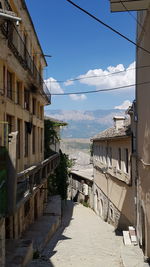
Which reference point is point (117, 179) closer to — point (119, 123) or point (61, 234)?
point (119, 123)

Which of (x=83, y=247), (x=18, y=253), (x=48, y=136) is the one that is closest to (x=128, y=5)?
(x=18, y=253)

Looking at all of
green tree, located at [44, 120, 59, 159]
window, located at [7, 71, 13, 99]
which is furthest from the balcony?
green tree, located at [44, 120, 59, 159]

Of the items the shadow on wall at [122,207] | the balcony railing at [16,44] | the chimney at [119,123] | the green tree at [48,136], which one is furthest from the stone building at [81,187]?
the balcony railing at [16,44]

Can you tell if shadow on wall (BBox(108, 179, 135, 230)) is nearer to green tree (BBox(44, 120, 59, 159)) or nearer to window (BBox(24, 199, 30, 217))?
window (BBox(24, 199, 30, 217))

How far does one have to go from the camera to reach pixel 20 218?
48.7 feet

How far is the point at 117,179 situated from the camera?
18.9 metres

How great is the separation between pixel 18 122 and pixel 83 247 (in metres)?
7.29

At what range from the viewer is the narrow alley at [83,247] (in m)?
11.4

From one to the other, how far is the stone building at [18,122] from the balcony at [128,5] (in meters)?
3.32

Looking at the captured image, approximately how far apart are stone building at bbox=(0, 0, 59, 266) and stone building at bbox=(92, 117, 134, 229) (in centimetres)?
494

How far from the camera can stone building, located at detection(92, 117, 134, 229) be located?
54.4ft

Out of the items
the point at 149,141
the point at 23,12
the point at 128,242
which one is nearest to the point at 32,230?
the point at 128,242

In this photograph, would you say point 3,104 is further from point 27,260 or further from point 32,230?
point 32,230

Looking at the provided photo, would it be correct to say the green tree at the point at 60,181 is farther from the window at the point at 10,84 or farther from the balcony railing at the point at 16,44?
the window at the point at 10,84
